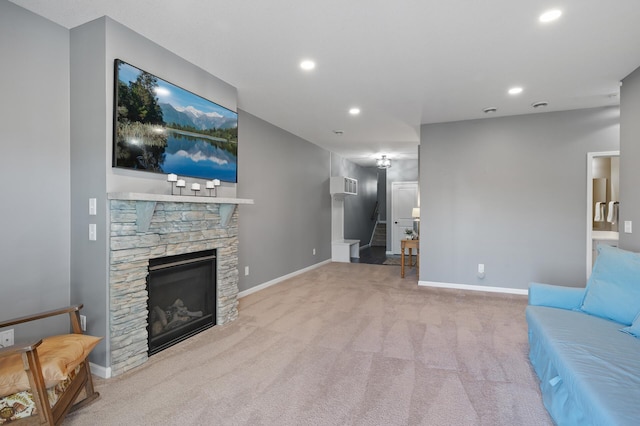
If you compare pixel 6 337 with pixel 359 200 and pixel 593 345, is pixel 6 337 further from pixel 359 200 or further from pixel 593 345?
pixel 359 200

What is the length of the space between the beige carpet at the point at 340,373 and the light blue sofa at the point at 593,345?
0.84 ft

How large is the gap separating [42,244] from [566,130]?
19.9 feet

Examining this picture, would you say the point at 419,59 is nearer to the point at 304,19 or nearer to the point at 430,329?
the point at 304,19

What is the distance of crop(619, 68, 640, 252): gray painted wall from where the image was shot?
3039mm

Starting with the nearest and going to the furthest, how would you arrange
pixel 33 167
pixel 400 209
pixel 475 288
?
pixel 33 167 < pixel 475 288 < pixel 400 209

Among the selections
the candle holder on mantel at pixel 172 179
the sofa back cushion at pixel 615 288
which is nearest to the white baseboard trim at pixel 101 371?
the candle holder on mantel at pixel 172 179

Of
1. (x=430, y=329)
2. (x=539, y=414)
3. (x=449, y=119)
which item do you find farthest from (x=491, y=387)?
(x=449, y=119)

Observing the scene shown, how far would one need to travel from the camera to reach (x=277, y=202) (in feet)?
17.9

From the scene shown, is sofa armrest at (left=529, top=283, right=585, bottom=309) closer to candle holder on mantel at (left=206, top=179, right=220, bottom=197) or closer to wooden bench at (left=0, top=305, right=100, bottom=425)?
candle holder on mantel at (left=206, top=179, right=220, bottom=197)

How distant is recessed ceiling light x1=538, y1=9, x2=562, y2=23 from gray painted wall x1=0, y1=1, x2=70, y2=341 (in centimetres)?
361

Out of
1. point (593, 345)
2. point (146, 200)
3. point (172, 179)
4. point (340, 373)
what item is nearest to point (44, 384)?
Answer: point (146, 200)

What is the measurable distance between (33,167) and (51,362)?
4.79ft

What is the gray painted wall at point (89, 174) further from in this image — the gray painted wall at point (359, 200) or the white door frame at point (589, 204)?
the gray painted wall at point (359, 200)

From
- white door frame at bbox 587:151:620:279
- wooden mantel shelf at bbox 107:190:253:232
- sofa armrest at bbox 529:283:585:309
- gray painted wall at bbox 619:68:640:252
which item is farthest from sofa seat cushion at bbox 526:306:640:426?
wooden mantel shelf at bbox 107:190:253:232
